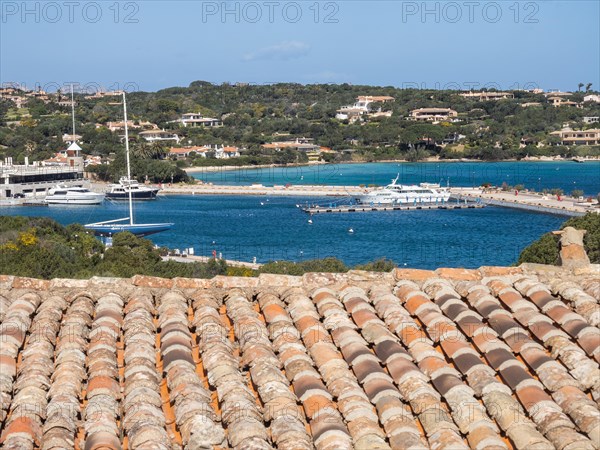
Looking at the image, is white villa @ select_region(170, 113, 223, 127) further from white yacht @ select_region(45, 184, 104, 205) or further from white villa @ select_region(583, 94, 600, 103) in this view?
white villa @ select_region(583, 94, 600, 103)

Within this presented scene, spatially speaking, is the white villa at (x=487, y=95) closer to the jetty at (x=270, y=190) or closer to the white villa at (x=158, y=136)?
the white villa at (x=158, y=136)

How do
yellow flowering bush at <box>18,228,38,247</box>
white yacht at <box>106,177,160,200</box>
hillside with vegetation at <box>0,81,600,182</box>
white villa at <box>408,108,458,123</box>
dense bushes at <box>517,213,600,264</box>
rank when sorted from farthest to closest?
1. white villa at <box>408,108,458,123</box>
2. hillside with vegetation at <box>0,81,600,182</box>
3. white yacht at <box>106,177,160,200</box>
4. yellow flowering bush at <box>18,228,38,247</box>
5. dense bushes at <box>517,213,600,264</box>

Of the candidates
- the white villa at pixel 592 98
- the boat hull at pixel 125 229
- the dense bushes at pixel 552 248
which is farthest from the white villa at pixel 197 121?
the dense bushes at pixel 552 248

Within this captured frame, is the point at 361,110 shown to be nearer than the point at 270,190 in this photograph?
No

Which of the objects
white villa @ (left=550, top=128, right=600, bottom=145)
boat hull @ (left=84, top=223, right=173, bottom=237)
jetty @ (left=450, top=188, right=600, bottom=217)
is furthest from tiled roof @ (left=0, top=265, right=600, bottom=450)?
white villa @ (left=550, top=128, right=600, bottom=145)

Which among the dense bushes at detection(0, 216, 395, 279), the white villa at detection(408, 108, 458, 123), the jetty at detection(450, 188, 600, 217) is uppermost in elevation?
the white villa at detection(408, 108, 458, 123)

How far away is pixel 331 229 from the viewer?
48406 millimetres

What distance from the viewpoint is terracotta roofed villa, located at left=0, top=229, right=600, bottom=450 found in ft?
9.91

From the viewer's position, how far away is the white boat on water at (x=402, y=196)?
197ft

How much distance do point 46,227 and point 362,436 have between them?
3032cm

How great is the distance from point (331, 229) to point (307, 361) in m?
44.9

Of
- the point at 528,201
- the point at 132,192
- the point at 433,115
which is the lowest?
the point at 528,201

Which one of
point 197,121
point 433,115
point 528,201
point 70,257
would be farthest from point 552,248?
point 433,115

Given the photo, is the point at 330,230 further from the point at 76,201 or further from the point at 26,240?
the point at 26,240
